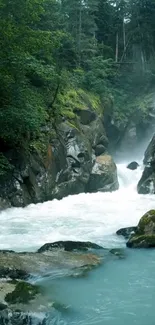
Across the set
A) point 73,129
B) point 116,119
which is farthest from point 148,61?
point 73,129

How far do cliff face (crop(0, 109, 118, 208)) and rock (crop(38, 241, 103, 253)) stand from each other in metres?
5.84

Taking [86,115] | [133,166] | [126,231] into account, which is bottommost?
[133,166]

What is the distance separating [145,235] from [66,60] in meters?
19.9

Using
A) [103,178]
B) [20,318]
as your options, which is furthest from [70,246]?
[103,178]


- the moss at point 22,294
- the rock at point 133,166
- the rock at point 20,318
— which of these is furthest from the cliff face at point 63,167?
the rock at point 20,318

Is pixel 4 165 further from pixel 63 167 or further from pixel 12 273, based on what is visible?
pixel 12 273

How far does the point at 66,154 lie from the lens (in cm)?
2161

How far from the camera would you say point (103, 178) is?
75.7ft

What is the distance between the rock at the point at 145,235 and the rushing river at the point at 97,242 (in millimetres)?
374

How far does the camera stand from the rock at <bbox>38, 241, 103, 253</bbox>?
1100 cm

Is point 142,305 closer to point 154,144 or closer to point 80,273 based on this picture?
point 80,273

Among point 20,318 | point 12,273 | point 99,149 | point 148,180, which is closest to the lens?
point 20,318

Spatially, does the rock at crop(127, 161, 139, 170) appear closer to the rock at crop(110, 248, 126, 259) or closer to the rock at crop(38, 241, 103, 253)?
the rock at crop(110, 248, 126, 259)

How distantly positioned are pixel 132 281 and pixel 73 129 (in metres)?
14.5
